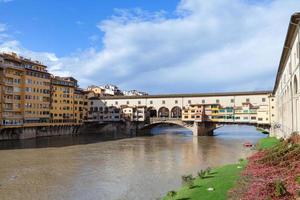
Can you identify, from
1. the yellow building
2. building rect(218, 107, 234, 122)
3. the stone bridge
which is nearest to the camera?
building rect(218, 107, 234, 122)

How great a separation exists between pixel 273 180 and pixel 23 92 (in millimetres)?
68810

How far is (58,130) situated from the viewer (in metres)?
91.4

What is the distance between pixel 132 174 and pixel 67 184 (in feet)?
21.2

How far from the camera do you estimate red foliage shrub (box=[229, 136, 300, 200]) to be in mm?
14055

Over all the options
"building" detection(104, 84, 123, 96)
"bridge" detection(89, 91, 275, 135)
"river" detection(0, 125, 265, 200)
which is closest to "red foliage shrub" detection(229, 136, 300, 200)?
"river" detection(0, 125, 265, 200)

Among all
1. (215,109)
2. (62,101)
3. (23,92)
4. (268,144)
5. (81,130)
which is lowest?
(81,130)

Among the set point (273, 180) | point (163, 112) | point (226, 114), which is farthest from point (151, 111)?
point (273, 180)

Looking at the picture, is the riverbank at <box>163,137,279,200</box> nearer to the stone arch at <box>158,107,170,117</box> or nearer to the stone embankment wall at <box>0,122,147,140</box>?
the stone embankment wall at <box>0,122,147,140</box>

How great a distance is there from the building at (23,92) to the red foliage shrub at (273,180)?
59.8 metres

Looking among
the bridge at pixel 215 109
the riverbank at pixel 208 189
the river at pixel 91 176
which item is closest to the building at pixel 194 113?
the bridge at pixel 215 109

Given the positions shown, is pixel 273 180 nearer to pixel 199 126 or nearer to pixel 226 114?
pixel 226 114

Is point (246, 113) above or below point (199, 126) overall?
A: above

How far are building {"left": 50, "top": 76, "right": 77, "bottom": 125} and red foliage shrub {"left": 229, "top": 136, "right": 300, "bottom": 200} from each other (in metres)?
73.1

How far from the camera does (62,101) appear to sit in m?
93.6
